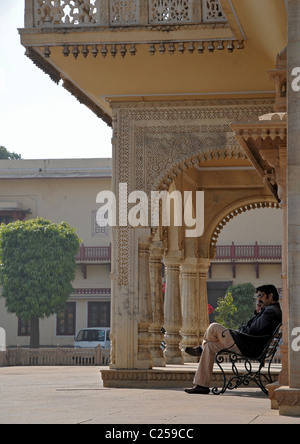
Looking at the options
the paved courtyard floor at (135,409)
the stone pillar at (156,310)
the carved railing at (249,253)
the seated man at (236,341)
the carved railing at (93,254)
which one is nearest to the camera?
the paved courtyard floor at (135,409)

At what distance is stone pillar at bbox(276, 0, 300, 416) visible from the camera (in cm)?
571

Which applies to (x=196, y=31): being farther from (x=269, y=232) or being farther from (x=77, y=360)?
(x=269, y=232)

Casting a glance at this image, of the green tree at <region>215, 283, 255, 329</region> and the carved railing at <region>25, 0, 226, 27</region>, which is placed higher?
the carved railing at <region>25, 0, 226, 27</region>

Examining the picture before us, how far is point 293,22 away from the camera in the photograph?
235 inches

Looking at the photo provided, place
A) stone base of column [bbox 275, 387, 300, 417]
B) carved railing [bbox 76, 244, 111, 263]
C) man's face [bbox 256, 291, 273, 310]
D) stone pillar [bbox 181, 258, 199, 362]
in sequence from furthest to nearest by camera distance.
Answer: carved railing [bbox 76, 244, 111, 263]
stone pillar [bbox 181, 258, 199, 362]
man's face [bbox 256, 291, 273, 310]
stone base of column [bbox 275, 387, 300, 417]

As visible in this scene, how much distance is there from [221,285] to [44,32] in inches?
988

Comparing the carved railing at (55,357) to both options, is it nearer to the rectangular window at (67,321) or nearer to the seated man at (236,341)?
the rectangular window at (67,321)

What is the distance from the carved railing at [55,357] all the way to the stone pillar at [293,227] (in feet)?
55.9

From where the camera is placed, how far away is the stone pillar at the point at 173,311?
13898 millimetres

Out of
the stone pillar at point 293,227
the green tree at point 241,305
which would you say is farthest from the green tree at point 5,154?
the stone pillar at point 293,227

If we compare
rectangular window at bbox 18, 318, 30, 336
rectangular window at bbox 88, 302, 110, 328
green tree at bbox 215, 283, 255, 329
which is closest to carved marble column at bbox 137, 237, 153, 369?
green tree at bbox 215, 283, 255, 329

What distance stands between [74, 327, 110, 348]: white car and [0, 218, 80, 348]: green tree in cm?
172

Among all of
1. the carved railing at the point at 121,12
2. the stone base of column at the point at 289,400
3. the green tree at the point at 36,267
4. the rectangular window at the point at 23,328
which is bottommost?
the stone base of column at the point at 289,400

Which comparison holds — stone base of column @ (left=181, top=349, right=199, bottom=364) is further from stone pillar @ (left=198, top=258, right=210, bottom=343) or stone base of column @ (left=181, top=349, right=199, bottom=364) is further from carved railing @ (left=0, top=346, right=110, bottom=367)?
carved railing @ (left=0, top=346, right=110, bottom=367)
